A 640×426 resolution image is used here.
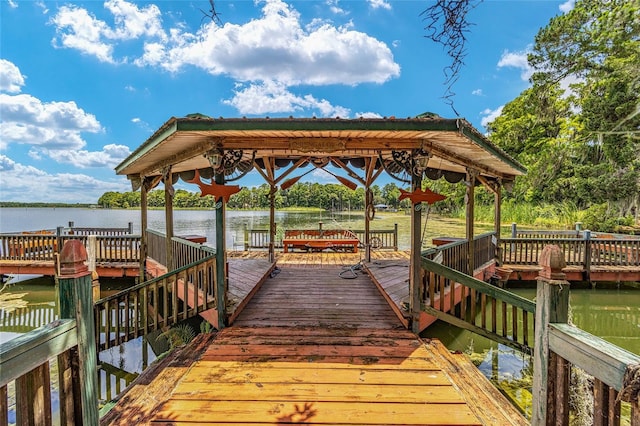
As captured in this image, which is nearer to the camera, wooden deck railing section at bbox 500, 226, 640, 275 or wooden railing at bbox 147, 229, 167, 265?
wooden railing at bbox 147, 229, 167, 265

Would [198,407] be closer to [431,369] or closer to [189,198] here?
[431,369]

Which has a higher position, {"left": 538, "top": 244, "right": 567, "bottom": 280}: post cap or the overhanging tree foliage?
the overhanging tree foliage

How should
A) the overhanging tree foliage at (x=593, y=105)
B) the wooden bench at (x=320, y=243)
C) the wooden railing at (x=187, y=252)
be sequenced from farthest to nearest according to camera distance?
the overhanging tree foliage at (x=593, y=105), the wooden bench at (x=320, y=243), the wooden railing at (x=187, y=252)

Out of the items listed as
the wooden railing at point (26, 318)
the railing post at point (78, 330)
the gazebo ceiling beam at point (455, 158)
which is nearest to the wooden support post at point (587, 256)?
the gazebo ceiling beam at point (455, 158)

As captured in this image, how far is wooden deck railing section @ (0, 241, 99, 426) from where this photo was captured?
1409 millimetres

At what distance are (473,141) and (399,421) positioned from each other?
3333mm

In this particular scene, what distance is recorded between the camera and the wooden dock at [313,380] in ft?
8.38

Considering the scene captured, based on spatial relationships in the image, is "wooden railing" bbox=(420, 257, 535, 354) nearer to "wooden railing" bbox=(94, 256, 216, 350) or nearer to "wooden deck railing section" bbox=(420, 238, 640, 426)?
"wooden deck railing section" bbox=(420, 238, 640, 426)

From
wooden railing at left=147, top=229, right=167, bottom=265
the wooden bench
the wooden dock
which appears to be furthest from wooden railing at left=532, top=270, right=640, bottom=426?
the wooden bench

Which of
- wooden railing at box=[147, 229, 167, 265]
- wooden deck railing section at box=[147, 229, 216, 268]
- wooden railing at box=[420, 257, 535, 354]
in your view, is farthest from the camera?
wooden railing at box=[147, 229, 167, 265]

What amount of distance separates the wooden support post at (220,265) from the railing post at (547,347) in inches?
143

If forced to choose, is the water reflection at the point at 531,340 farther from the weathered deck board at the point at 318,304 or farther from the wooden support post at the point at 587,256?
the weathered deck board at the point at 318,304

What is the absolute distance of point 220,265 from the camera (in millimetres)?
4355

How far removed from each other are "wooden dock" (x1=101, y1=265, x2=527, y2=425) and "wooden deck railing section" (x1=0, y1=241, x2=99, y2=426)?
0.97 m
